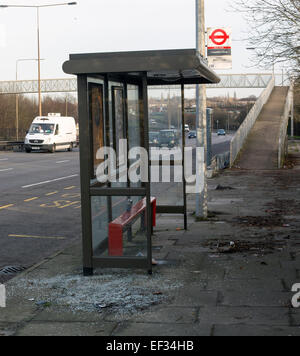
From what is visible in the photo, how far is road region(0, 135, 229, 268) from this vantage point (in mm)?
9898

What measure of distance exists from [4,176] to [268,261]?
54.3 ft

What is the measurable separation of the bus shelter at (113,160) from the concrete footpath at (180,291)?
34 centimetres

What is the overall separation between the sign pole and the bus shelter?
3.40 m

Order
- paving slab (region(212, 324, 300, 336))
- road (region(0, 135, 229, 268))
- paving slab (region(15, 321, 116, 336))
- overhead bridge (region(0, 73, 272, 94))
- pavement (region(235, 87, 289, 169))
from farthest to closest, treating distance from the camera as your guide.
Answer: overhead bridge (region(0, 73, 272, 94)) → pavement (region(235, 87, 289, 169)) → road (region(0, 135, 229, 268)) → paving slab (region(15, 321, 116, 336)) → paving slab (region(212, 324, 300, 336))

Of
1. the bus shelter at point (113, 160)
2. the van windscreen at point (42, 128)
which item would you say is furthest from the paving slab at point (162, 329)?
the van windscreen at point (42, 128)

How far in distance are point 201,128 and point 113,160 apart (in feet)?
14.1

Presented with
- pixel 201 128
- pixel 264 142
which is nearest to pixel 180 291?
pixel 201 128

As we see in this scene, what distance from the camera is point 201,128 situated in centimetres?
1240

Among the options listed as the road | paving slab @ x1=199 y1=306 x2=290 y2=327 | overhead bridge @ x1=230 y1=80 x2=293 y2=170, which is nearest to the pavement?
overhead bridge @ x1=230 y1=80 x2=293 y2=170

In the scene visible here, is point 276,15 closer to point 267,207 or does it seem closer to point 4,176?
point 267,207

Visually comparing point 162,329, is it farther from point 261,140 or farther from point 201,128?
point 261,140

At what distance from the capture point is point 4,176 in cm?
2330

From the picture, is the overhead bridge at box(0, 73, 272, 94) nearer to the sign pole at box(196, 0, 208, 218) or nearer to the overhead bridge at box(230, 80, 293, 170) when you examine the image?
the overhead bridge at box(230, 80, 293, 170)

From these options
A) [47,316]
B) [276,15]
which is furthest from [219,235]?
[276,15]
